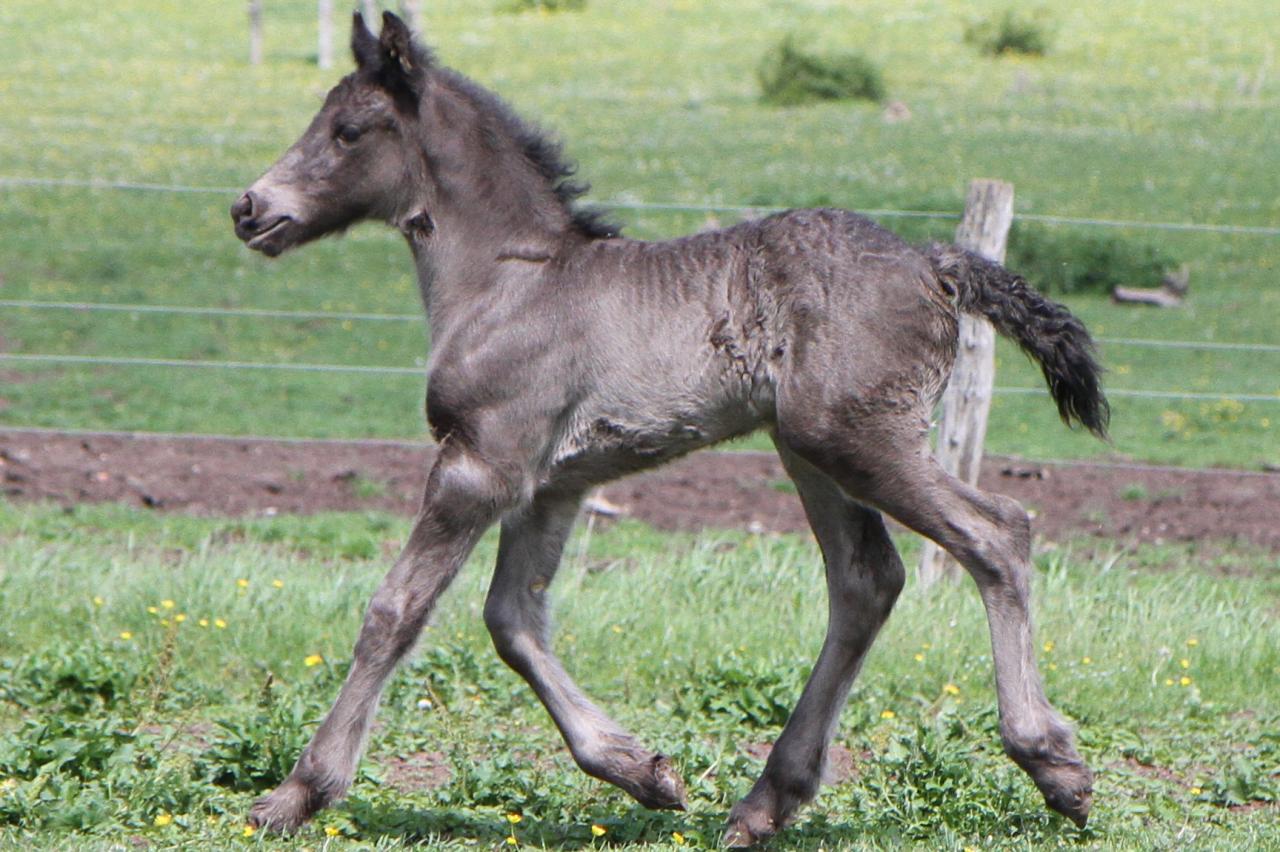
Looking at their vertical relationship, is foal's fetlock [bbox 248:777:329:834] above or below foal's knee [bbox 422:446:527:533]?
below

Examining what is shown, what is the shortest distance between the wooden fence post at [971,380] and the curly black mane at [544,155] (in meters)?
2.93

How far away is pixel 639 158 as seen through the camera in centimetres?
2330

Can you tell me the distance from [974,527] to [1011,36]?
3121 cm

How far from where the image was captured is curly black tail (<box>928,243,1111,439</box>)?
459 cm

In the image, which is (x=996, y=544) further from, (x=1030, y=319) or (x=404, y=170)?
(x=404, y=170)

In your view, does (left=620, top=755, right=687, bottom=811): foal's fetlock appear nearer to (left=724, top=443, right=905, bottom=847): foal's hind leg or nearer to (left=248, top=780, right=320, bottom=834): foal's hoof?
(left=724, top=443, right=905, bottom=847): foal's hind leg

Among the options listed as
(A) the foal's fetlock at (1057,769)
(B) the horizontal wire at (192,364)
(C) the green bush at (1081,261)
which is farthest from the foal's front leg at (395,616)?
(C) the green bush at (1081,261)

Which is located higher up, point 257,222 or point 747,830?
point 257,222

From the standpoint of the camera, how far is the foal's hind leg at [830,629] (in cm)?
462

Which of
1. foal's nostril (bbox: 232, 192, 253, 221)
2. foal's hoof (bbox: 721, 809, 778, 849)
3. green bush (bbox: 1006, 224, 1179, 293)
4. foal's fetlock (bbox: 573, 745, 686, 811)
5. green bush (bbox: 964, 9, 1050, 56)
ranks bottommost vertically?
green bush (bbox: 964, 9, 1050, 56)

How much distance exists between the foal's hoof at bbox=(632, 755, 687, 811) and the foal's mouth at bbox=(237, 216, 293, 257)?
185 cm

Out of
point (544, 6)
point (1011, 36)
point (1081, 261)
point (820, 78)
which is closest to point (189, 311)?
point (1081, 261)

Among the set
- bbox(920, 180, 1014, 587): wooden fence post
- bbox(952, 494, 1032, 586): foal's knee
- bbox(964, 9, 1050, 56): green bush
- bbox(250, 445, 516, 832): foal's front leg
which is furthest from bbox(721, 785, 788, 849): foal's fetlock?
bbox(964, 9, 1050, 56): green bush

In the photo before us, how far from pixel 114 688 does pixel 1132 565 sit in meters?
5.20
